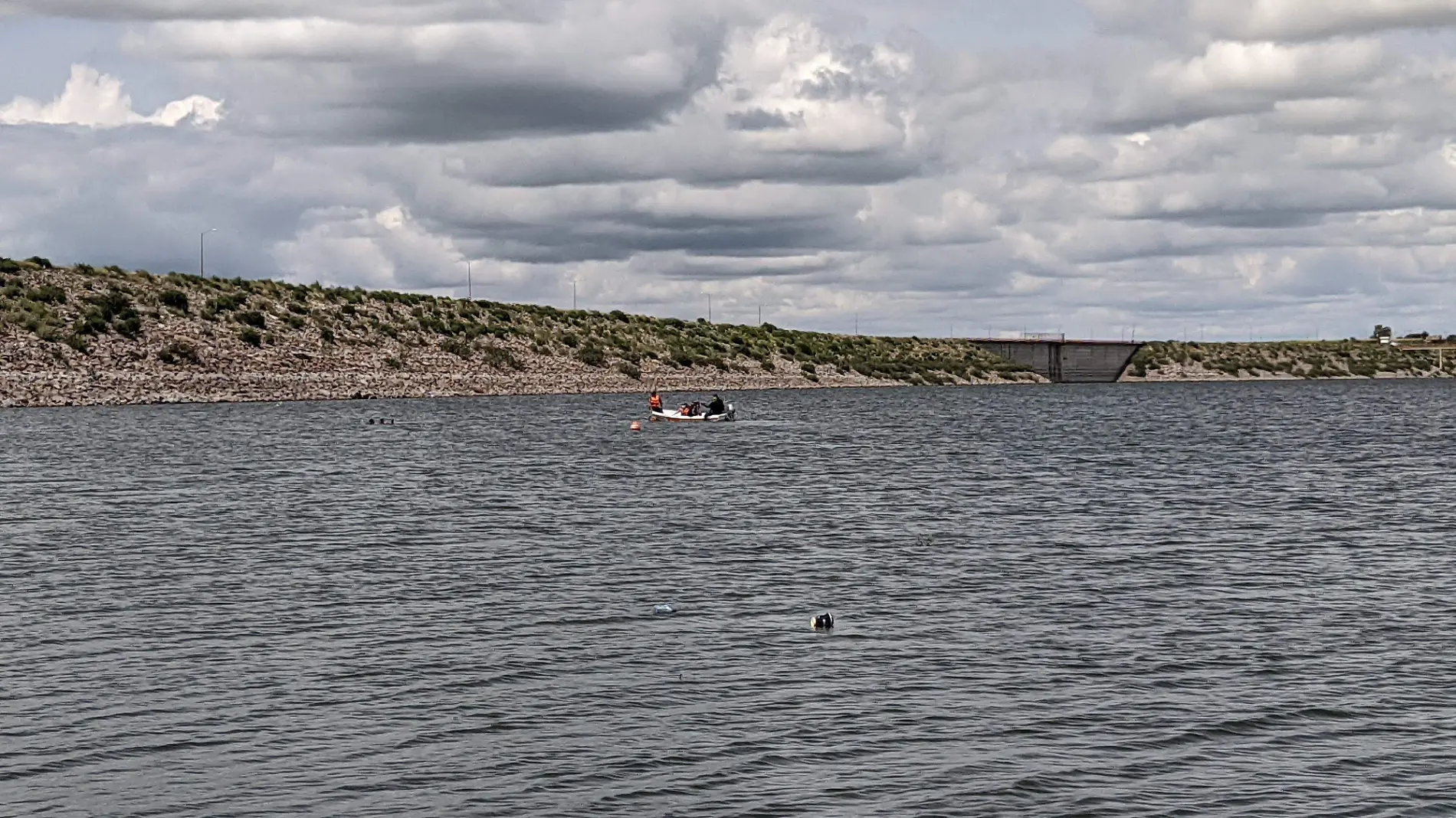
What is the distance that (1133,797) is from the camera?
16.6 m

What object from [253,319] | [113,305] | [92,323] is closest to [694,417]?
[92,323]

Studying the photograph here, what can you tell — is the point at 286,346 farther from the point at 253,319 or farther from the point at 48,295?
the point at 48,295

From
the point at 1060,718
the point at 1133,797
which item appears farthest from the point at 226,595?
the point at 1133,797

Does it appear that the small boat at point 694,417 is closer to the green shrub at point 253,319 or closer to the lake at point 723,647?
the lake at point 723,647

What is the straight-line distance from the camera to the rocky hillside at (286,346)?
396 ft

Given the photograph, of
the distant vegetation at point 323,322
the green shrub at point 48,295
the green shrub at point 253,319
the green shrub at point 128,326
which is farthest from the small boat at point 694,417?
the green shrub at point 48,295

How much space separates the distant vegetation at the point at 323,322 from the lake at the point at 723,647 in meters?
78.4

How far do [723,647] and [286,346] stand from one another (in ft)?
396

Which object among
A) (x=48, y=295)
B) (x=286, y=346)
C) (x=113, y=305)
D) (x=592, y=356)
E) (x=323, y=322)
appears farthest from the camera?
(x=592, y=356)

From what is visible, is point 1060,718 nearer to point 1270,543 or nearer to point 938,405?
point 1270,543

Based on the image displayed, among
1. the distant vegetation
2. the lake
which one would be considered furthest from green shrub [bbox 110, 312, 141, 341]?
the lake

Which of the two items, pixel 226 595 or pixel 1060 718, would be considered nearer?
pixel 1060 718

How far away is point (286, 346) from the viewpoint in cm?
13862

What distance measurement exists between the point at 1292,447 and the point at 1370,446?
399 cm
